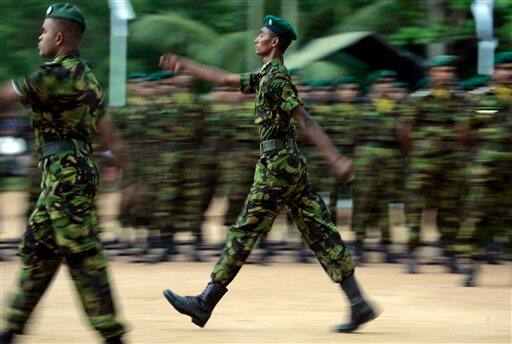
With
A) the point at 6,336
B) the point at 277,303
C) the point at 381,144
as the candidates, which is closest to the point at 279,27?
the point at 277,303

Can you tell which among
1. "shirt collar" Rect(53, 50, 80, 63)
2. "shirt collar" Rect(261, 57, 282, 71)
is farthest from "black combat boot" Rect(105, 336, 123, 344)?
"shirt collar" Rect(261, 57, 282, 71)

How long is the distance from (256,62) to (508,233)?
1452 cm

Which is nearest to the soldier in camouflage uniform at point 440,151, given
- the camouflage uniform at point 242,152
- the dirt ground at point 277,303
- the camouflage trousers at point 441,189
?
the camouflage trousers at point 441,189

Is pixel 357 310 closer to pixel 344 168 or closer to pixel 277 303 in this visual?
Answer: pixel 344 168

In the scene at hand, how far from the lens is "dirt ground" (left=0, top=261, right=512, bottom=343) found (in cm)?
781

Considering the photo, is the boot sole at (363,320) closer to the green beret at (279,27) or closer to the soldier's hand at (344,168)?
the soldier's hand at (344,168)

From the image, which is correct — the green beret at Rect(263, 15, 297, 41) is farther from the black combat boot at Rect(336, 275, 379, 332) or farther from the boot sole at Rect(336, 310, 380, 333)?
the boot sole at Rect(336, 310, 380, 333)

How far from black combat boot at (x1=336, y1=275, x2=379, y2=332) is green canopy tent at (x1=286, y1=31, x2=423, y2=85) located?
14303 millimetres

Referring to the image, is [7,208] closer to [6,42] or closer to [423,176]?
[423,176]

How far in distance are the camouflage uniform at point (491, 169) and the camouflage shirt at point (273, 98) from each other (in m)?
2.90

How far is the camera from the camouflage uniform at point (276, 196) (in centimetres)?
773

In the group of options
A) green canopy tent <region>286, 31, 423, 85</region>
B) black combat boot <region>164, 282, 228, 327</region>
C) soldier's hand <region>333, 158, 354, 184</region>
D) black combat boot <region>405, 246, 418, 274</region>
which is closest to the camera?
soldier's hand <region>333, 158, 354, 184</region>

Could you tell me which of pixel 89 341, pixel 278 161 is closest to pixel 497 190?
pixel 278 161

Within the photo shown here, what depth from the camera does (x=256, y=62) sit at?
24719 millimetres
